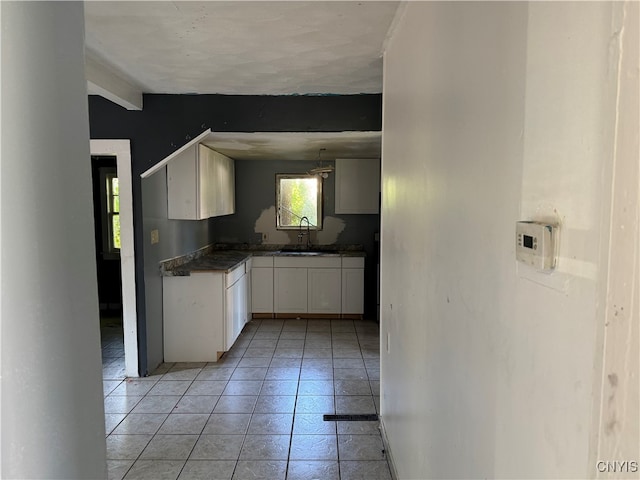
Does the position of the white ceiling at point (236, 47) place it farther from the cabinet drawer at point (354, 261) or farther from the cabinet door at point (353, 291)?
the cabinet door at point (353, 291)

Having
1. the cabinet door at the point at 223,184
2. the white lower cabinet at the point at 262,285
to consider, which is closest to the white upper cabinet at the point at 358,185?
the white lower cabinet at the point at 262,285

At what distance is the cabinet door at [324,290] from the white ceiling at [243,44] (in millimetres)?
2673

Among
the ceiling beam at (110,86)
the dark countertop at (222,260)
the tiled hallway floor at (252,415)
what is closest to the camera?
the tiled hallway floor at (252,415)

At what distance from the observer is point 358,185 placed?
5.52 meters

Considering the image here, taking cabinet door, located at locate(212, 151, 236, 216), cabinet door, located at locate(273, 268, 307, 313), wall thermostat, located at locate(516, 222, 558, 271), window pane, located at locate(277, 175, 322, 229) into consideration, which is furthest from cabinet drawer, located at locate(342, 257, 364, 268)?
wall thermostat, located at locate(516, 222, 558, 271)

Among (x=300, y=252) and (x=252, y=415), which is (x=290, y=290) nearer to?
(x=300, y=252)

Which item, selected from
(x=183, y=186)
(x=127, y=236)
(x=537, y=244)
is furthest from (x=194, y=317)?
(x=537, y=244)

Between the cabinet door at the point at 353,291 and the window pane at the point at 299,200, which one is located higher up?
the window pane at the point at 299,200

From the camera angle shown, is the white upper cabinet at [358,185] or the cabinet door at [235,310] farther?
the white upper cabinet at [358,185]

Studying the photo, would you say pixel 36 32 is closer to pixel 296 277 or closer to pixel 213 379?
pixel 213 379

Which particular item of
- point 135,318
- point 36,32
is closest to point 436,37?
point 36,32

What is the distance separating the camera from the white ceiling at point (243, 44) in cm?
189

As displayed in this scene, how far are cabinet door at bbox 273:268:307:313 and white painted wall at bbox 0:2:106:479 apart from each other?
468cm

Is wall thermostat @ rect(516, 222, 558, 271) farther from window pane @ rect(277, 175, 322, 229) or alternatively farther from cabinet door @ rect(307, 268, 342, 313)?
window pane @ rect(277, 175, 322, 229)
